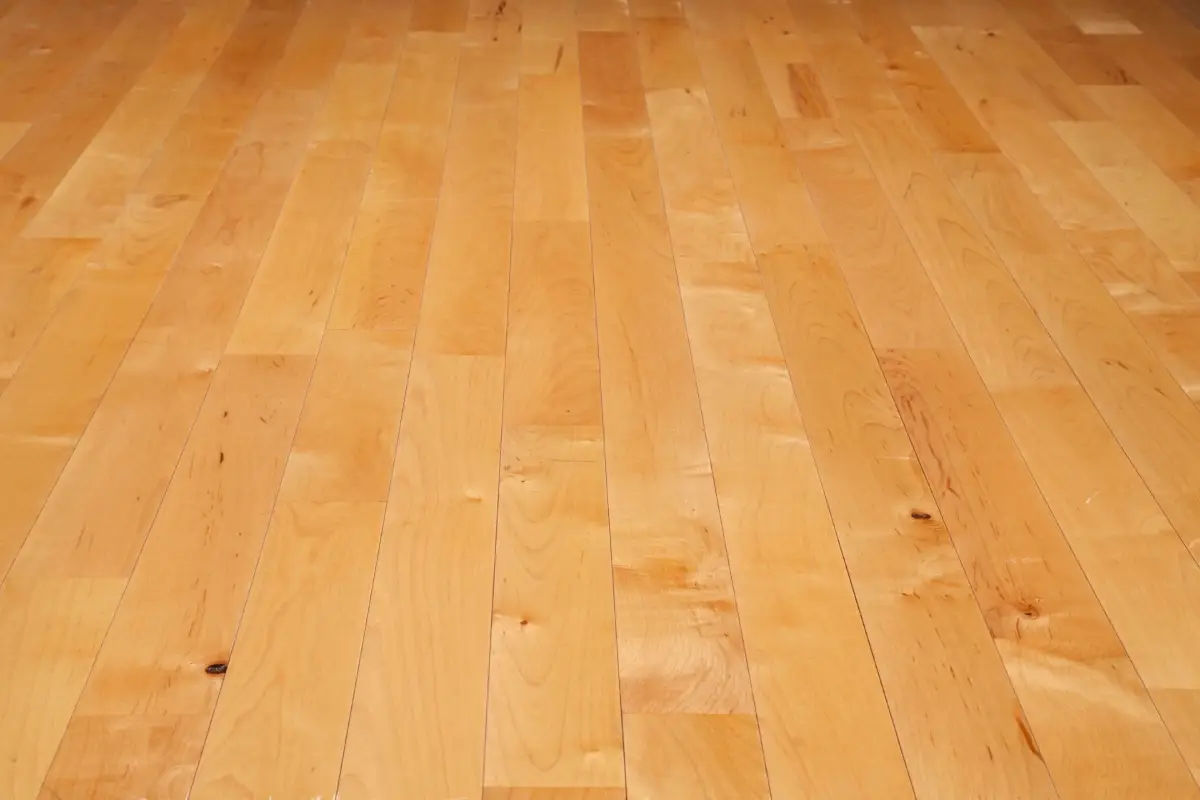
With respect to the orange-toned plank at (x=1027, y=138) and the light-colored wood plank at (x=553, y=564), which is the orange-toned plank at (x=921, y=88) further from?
the light-colored wood plank at (x=553, y=564)

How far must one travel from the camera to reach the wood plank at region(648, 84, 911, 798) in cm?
141

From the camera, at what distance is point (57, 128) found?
276 cm

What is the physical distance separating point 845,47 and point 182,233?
1.64m

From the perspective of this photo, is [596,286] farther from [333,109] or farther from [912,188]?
[333,109]

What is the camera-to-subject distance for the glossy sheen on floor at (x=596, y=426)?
4.70ft

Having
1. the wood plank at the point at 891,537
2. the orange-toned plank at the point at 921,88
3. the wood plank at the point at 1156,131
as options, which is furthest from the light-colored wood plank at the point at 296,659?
the wood plank at the point at 1156,131

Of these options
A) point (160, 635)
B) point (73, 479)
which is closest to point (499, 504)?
point (160, 635)

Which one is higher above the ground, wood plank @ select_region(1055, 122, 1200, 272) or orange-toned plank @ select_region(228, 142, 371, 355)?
wood plank @ select_region(1055, 122, 1200, 272)

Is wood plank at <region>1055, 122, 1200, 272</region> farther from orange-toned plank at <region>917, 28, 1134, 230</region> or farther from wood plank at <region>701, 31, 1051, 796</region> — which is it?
wood plank at <region>701, 31, 1051, 796</region>

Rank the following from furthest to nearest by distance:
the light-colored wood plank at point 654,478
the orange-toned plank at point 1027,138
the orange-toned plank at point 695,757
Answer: the orange-toned plank at point 1027,138 → the light-colored wood plank at point 654,478 → the orange-toned plank at point 695,757

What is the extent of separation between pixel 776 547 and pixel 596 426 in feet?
1.10

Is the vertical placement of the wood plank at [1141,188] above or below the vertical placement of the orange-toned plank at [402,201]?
above

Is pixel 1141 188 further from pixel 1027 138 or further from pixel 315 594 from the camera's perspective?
pixel 315 594

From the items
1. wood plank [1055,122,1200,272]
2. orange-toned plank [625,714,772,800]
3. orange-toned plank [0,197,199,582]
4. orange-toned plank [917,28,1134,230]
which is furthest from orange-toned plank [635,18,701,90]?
orange-toned plank [625,714,772,800]
